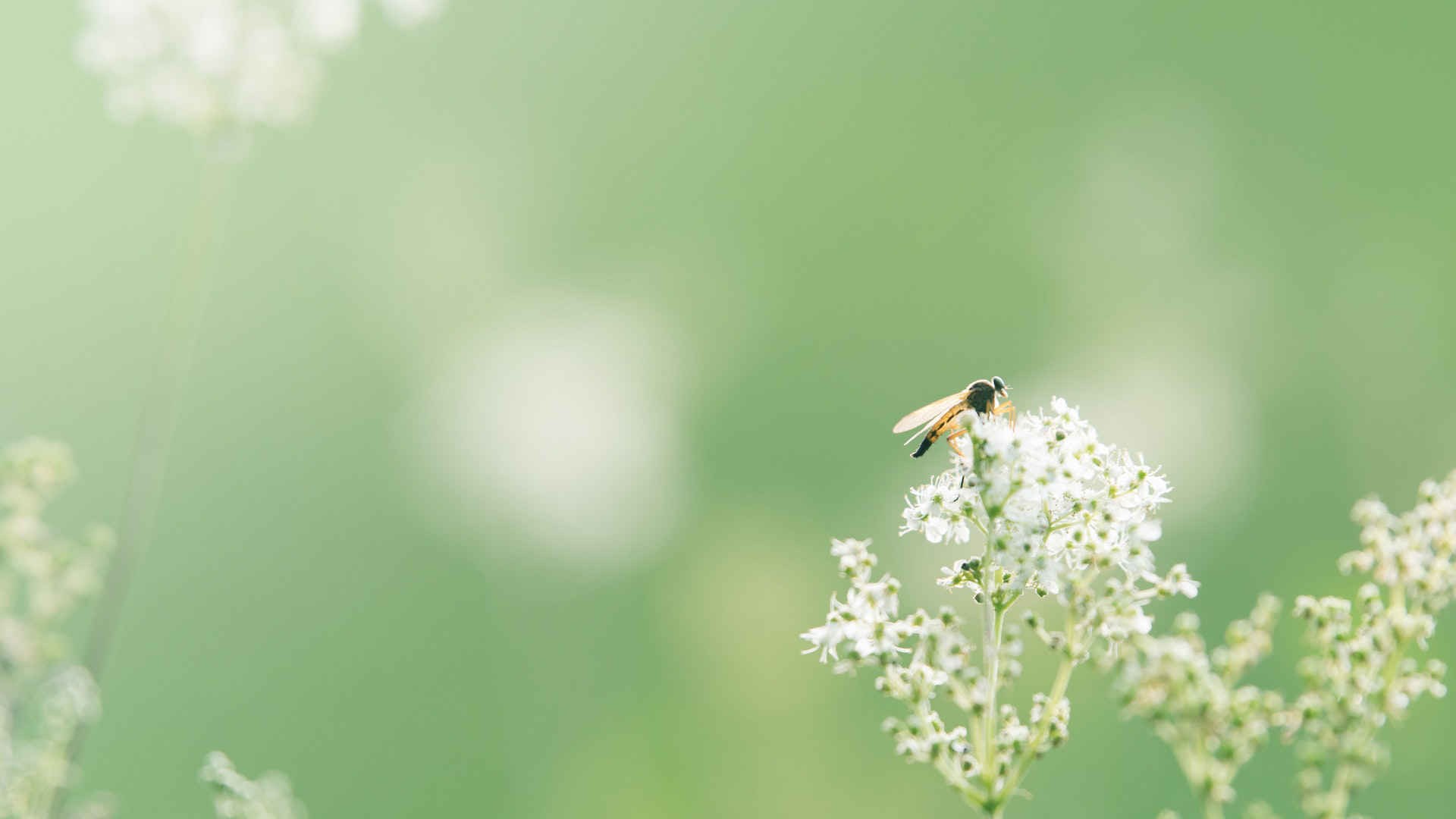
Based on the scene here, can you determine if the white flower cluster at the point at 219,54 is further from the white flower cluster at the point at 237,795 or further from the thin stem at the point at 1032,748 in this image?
the thin stem at the point at 1032,748

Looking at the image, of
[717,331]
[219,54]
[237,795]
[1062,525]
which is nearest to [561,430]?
[717,331]

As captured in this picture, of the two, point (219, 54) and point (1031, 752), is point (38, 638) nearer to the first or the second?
point (219, 54)

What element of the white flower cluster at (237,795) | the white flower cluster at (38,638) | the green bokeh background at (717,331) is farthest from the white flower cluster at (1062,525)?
the green bokeh background at (717,331)

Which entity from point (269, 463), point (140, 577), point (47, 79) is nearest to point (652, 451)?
point (269, 463)

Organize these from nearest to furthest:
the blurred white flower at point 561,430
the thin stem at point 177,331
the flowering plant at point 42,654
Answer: the flowering plant at point 42,654 < the thin stem at point 177,331 < the blurred white flower at point 561,430

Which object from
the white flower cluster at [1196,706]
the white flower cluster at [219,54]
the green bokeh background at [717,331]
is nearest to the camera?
the white flower cluster at [1196,706]

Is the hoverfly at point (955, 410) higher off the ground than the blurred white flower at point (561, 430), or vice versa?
the blurred white flower at point (561, 430)

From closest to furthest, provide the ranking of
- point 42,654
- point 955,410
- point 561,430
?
point 42,654, point 955,410, point 561,430

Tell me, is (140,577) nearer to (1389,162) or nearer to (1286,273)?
(1286,273)
